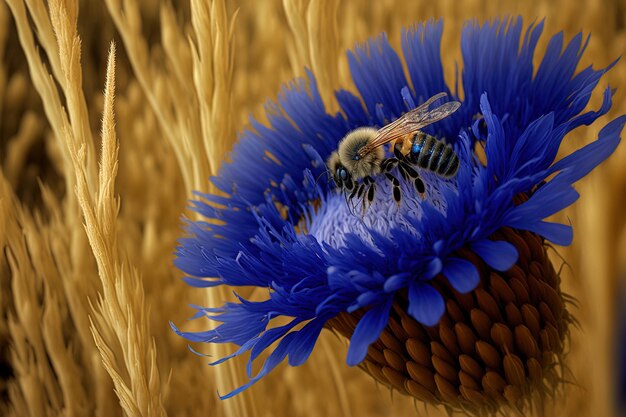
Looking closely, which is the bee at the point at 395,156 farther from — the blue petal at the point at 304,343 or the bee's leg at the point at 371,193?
the blue petal at the point at 304,343

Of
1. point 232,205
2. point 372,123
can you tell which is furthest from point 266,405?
point 372,123

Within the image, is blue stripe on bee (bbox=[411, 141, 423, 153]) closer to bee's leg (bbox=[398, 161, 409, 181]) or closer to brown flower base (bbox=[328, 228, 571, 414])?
bee's leg (bbox=[398, 161, 409, 181])

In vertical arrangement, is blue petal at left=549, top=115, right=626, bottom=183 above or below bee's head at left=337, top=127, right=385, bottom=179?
below

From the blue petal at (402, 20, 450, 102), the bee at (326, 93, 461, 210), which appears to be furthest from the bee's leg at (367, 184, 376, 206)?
the blue petal at (402, 20, 450, 102)

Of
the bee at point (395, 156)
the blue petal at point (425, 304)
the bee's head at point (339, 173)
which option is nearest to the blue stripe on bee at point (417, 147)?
the bee at point (395, 156)

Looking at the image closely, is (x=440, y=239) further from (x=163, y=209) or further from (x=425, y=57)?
(x=163, y=209)

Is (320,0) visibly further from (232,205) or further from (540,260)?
(540,260)
